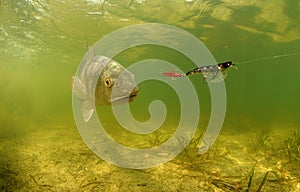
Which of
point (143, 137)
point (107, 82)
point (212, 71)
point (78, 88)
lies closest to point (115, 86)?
point (107, 82)

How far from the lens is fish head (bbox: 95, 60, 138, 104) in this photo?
3406 mm

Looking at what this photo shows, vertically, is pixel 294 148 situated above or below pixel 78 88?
above

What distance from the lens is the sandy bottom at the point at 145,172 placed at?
5.69 m

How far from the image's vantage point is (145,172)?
6.56 meters

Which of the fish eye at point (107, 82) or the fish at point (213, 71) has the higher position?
the fish at point (213, 71)

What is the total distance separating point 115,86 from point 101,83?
36 centimetres

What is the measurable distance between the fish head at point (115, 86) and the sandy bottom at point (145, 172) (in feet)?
9.56

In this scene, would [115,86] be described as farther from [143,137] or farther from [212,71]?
[143,137]

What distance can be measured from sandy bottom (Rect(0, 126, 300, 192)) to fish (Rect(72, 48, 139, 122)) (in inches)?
108

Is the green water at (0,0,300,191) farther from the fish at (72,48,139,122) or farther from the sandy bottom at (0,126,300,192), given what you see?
the fish at (72,48,139,122)

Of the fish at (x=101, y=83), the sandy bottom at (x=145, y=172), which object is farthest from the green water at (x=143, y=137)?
the fish at (x=101, y=83)

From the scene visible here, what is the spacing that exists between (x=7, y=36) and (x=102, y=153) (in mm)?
19766

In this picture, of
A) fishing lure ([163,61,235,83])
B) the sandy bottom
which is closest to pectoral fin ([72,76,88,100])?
fishing lure ([163,61,235,83])

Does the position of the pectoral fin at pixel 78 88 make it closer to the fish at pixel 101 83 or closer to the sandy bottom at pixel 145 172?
the fish at pixel 101 83
